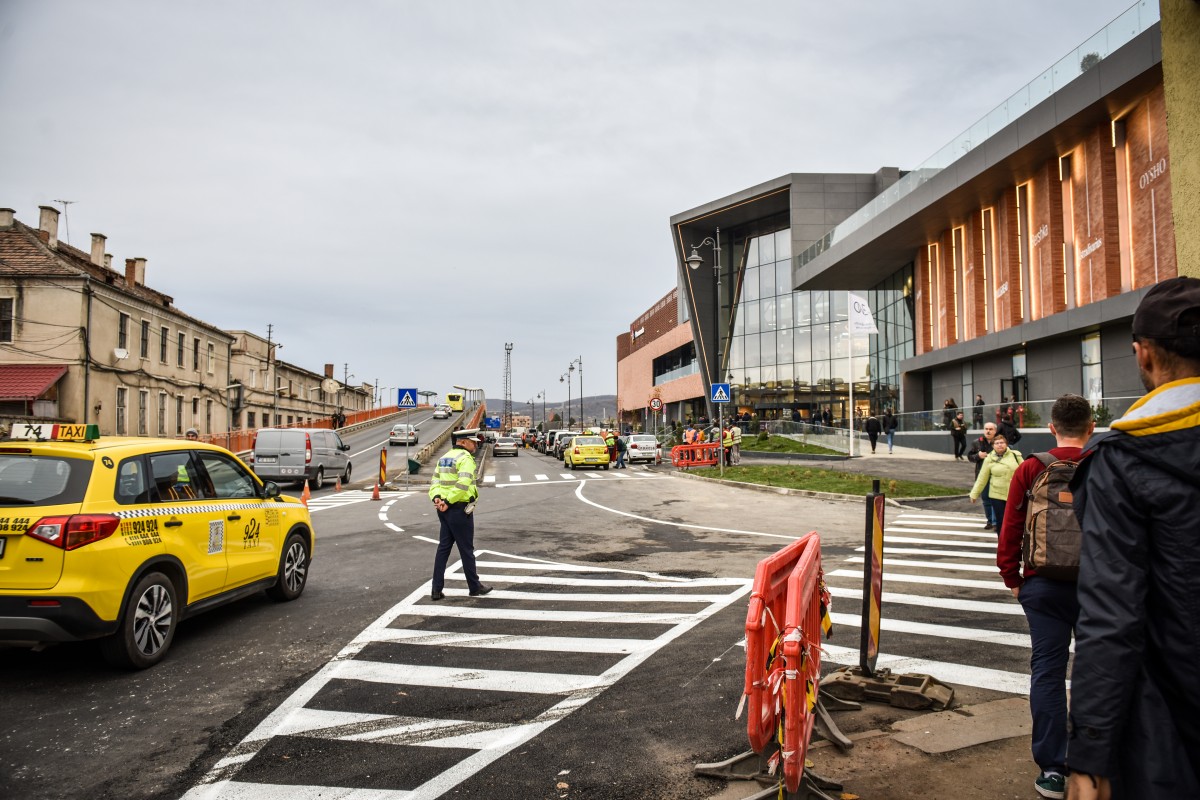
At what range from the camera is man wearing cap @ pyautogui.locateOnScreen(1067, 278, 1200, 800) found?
1.91m

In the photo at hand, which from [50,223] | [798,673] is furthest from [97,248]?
[798,673]

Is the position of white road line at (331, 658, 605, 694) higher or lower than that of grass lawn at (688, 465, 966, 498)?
lower

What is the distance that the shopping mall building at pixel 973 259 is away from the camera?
23094 mm

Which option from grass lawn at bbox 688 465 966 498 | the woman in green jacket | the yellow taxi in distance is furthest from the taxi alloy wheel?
the yellow taxi in distance

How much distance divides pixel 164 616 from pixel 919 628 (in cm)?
638

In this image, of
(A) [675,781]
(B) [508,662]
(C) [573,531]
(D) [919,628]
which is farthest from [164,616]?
(C) [573,531]

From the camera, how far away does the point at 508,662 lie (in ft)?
19.4

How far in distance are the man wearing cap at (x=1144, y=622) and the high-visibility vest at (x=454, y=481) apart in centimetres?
674

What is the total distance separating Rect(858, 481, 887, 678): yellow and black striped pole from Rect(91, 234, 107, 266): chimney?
48421mm

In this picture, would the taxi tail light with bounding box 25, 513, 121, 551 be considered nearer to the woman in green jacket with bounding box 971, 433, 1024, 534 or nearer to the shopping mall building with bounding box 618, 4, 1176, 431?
the woman in green jacket with bounding box 971, 433, 1024, 534

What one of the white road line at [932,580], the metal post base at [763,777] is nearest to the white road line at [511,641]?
the metal post base at [763,777]

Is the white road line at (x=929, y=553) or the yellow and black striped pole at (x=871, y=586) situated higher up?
the yellow and black striped pole at (x=871, y=586)

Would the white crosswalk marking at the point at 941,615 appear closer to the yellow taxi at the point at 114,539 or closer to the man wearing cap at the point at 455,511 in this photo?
the man wearing cap at the point at 455,511

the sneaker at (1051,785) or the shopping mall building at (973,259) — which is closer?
the sneaker at (1051,785)
